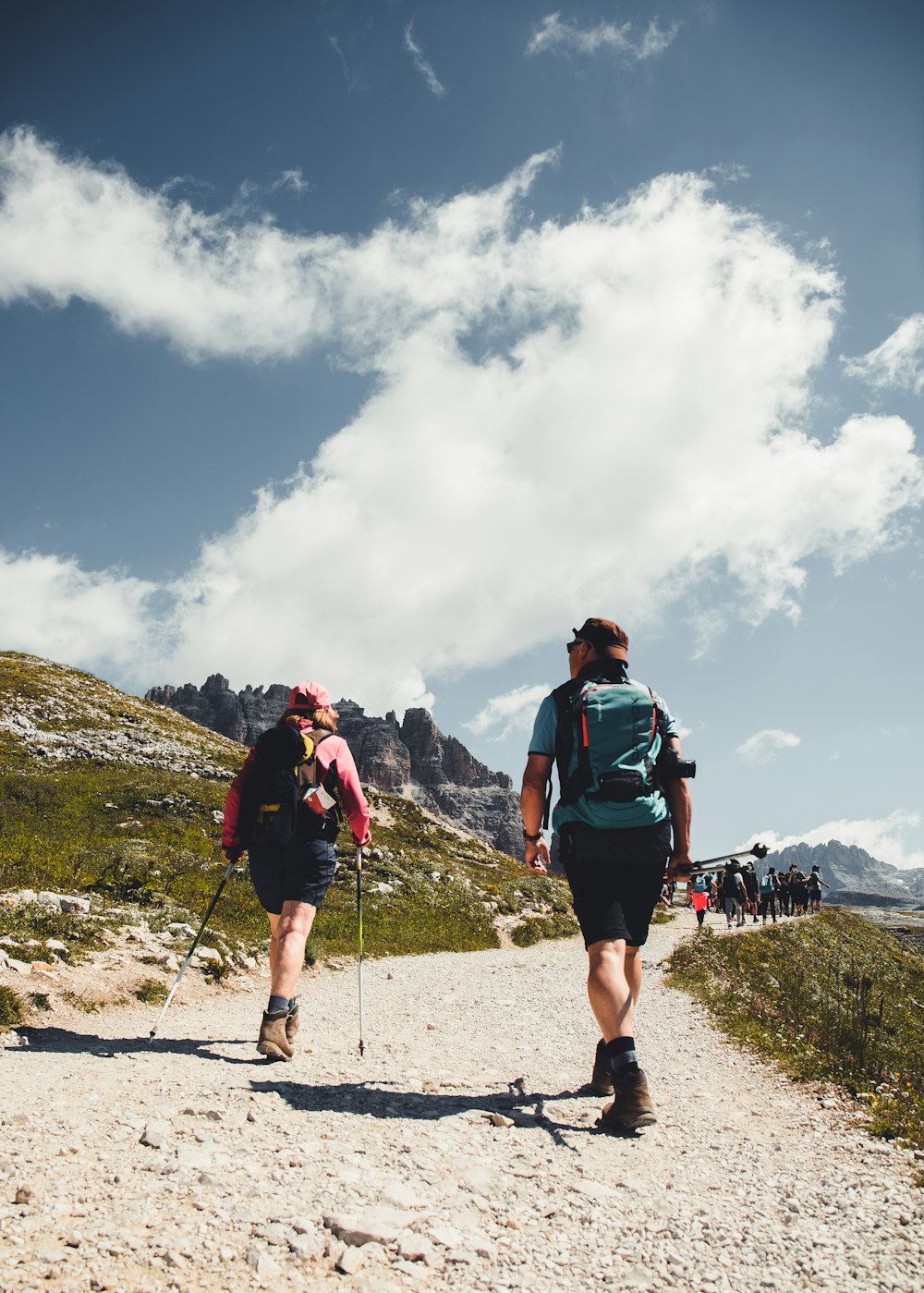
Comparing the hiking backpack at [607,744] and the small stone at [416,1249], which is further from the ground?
the hiking backpack at [607,744]

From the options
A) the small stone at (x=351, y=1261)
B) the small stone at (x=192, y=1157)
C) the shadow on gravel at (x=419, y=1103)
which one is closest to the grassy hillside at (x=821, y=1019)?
the shadow on gravel at (x=419, y=1103)

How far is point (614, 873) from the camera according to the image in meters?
5.09

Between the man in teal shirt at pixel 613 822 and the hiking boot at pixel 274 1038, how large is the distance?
263cm

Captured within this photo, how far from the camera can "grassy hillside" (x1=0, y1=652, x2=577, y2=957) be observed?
14.2 metres

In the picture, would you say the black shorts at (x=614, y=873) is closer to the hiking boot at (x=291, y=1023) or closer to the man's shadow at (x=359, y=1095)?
the man's shadow at (x=359, y=1095)

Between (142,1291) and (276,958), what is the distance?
3883 mm

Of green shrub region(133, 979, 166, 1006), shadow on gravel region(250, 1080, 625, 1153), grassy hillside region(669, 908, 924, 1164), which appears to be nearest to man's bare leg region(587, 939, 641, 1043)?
shadow on gravel region(250, 1080, 625, 1153)

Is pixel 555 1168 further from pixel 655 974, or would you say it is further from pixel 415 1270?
pixel 655 974

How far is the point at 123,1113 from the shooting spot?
415 cm

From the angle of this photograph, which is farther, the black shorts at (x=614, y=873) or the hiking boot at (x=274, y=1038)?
the hiking boot at (x=274, y=1038)

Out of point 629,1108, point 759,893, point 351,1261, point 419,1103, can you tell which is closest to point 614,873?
point 629,1108

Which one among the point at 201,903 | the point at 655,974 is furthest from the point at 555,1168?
the point at 201,903

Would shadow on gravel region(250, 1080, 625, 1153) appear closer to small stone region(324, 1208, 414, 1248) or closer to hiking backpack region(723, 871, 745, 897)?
small stone region(324, 1208, 414, 1248)

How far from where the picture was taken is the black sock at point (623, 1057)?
471 centimetres
